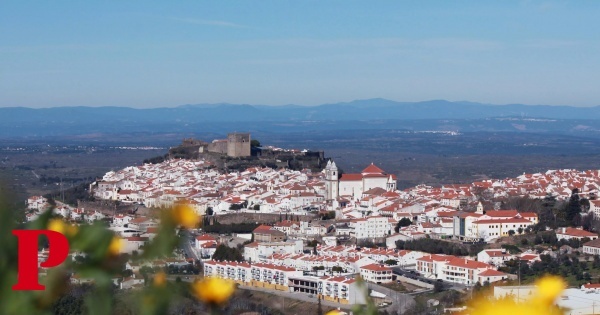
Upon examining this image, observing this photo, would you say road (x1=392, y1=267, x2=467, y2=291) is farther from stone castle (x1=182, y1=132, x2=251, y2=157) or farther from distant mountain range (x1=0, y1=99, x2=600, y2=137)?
distant mountain range (x1=0, y1=99, x2=600, y2=137)

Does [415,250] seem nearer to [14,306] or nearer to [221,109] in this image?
[14,306]

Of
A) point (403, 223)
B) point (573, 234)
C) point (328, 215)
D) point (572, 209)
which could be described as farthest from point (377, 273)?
point (572, 209)

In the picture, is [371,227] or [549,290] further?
[371,227]

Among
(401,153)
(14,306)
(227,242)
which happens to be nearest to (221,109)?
(401,153)

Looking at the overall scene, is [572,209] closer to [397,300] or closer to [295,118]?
[397,300]

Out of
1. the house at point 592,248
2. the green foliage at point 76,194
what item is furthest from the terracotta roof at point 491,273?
the green foliage at point 76,194

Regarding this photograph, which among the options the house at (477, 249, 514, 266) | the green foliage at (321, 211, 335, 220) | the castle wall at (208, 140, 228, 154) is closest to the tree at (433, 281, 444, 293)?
the house at (477, 249, 514, 266)
